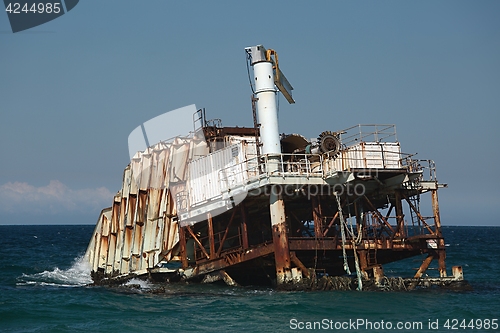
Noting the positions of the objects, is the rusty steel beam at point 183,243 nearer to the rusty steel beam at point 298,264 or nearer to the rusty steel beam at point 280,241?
the rusty steel beam at point 280,241

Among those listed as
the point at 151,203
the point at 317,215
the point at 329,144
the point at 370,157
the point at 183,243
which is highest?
the point at 329,144

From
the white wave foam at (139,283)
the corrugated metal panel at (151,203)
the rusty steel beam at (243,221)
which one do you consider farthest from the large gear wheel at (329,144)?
the white wave foam at (139,283)

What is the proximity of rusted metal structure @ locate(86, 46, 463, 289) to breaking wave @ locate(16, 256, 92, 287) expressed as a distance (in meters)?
3.50

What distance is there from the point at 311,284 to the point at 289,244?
1947 millimetres

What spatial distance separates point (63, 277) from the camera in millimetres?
47031

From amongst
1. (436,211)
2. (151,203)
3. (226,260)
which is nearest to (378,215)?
(436,211)

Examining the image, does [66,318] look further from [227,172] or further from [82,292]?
[227,172]

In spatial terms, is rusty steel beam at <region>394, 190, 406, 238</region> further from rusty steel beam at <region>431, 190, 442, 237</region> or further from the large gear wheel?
the large gear wheel

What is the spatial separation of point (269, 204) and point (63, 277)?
1798 cm

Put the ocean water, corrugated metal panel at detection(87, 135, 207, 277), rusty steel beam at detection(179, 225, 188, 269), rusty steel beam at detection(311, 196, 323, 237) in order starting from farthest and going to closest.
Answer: corrugated metal panel at detection(87, 135, 207, 277), rusty steel beam at detection(179, 225, 188, 269), rusty steel beam at detection(311, 196, 323, 237), the ocean water

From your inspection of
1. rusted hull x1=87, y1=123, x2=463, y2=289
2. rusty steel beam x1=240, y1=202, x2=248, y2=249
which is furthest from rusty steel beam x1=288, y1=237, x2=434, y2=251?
rusty steel beam x1=240, y1=202, x2=248, y2=249

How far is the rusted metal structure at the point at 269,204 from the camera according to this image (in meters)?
32.7

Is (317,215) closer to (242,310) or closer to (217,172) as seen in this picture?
(217,172)

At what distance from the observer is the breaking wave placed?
138 feet
